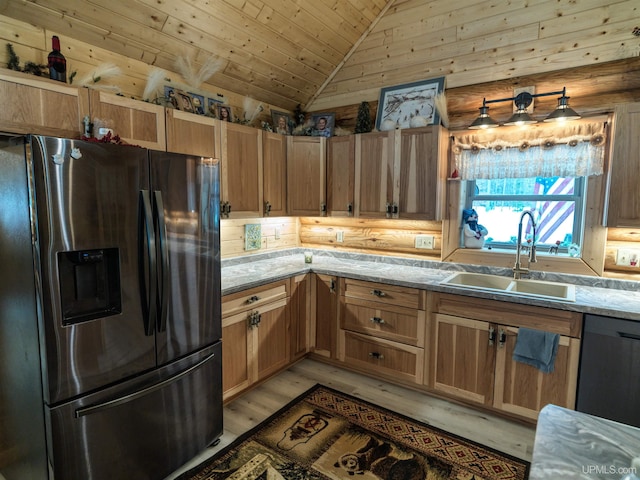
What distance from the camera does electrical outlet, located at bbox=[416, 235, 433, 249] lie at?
3137 millimetres

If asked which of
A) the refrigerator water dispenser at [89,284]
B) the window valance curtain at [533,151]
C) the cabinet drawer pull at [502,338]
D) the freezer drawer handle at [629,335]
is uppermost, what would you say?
the window valance curtain at [533,151]

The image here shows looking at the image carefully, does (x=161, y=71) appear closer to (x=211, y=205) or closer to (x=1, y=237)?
(x=211, y=205)

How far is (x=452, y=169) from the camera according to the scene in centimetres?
296

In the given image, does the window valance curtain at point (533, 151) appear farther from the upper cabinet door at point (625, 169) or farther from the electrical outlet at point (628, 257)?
the electrical outlet at point (628, 257)

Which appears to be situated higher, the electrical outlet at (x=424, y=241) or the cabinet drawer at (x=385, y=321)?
the electrical outlet at (x=424, y=241)

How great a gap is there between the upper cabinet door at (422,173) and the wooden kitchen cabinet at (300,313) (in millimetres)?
1007

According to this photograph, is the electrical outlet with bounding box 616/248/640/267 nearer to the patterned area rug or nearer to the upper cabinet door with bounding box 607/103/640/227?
the upper cabinet door with bounding box 607/103/640/227

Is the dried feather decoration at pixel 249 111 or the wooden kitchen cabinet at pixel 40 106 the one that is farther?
the dried feather decoration at pixel 249 111

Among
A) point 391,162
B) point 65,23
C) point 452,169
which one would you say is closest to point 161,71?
point 65,23

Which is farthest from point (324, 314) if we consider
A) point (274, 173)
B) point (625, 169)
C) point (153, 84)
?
point (625, 169)

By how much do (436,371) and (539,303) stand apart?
2.85 ft

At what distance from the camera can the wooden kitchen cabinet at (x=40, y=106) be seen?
1.67 m

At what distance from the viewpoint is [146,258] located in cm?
171

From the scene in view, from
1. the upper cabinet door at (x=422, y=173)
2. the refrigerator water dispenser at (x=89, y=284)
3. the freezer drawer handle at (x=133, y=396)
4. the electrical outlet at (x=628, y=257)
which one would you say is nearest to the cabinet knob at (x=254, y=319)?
the freezer drawer handle at (x=133, y=396)
